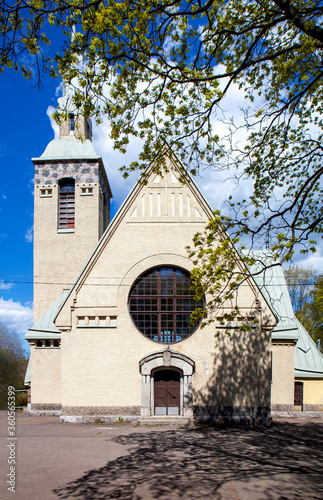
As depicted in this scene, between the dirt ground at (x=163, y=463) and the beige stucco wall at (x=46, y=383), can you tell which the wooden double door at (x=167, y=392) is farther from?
the beige stucco wall at (x=46, y=383)

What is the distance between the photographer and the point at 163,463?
406 inches

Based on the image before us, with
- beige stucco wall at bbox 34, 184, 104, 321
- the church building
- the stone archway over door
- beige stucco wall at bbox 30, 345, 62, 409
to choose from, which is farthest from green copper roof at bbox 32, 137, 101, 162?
the stone archway over door

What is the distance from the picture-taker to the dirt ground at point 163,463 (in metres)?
8.17

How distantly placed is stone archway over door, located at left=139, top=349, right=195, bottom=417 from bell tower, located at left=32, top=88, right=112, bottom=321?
837 cm

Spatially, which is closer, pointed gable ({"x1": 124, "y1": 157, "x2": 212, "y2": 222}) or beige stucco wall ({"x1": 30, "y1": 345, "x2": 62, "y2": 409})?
pointed gable ({"x1": 124, "y1": 157, "x2": 212, "y2": 222})

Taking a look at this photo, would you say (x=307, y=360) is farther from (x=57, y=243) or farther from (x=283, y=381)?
(x=57, y=243)

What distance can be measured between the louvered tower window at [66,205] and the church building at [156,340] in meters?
6.76

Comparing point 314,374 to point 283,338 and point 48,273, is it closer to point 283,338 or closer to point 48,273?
point 283,338

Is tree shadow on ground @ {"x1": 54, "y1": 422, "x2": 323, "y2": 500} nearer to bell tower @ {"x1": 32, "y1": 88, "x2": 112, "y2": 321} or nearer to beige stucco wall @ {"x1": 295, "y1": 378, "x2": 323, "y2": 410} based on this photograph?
beige stucco wall @ {"x1": 295, "y1": 378, "x2": 323, "y2": 410}

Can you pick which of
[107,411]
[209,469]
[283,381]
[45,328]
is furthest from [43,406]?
[209,469]

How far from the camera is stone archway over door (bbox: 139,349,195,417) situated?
16906 millimetres

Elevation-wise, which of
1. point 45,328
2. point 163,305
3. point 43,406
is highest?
point 163,305

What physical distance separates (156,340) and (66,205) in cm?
1090

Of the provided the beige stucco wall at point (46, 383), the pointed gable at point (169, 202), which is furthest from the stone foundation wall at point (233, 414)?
the pointed gable at point (169, 202)
